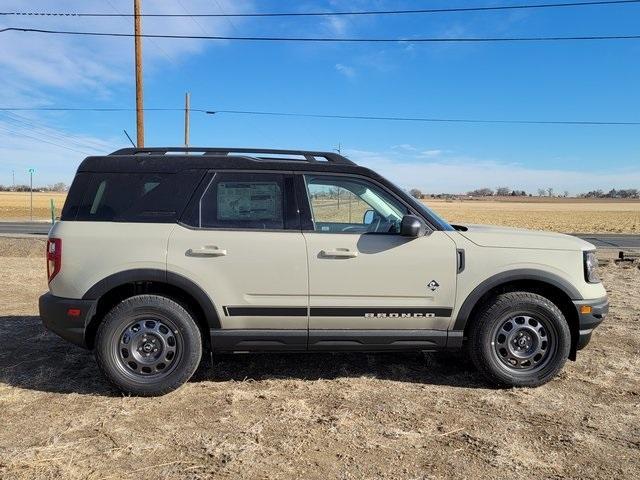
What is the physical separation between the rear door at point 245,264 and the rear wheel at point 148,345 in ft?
0.82

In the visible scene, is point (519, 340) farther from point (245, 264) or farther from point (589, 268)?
point (245, 264)

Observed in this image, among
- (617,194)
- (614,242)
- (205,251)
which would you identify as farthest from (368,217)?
(617,194)

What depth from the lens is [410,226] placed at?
3.97 m

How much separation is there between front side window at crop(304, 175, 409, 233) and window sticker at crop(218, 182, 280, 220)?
308mm

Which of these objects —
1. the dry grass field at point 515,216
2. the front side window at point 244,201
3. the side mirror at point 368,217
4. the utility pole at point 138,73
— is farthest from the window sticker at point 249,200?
the utility pole at point 138,73

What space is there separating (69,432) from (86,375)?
1.13m

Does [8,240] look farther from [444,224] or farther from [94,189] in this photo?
[444,224]

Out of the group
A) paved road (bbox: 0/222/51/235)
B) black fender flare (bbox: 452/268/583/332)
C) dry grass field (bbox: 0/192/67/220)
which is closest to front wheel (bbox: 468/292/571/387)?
black fender flare (bbox: 452/268/583/332)

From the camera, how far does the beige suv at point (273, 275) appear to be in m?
3.97

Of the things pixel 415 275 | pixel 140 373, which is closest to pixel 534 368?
pixel 415 275

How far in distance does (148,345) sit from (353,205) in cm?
200

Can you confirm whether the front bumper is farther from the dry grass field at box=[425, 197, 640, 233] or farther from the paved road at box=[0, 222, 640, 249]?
the paved road at box=[0, 222, 640, 249]

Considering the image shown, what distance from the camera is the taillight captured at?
12.9 ft

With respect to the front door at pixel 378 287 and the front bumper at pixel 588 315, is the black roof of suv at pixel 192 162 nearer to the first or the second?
the front door at pixel 378 287
